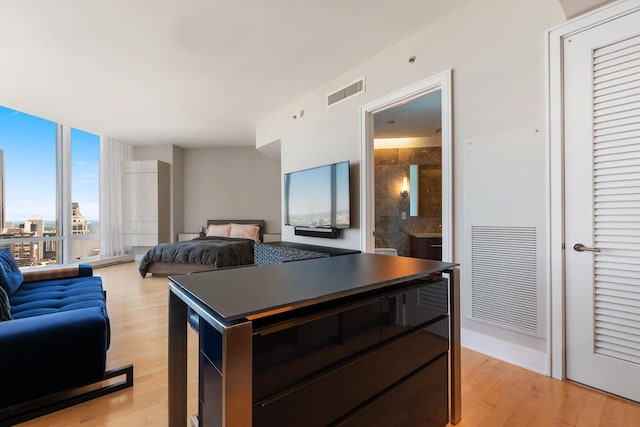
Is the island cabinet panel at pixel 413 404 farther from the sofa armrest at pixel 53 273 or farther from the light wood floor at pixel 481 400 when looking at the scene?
the sofa armrest at pixel 53 273

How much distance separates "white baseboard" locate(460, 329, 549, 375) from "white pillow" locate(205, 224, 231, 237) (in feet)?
17.8

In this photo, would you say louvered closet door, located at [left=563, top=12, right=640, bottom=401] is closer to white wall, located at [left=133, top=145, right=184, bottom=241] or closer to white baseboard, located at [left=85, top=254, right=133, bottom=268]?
white wall, located at [left=133, top=145, right=184, bottom=241]

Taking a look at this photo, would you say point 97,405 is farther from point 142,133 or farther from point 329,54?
point 142,133

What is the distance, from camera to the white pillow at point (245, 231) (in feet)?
21.3

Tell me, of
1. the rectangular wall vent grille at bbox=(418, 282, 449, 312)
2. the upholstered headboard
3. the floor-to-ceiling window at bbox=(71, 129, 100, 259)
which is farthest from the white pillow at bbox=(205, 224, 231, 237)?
the rectangular wall vent grille at bbox=(418, 282, 449, 312)

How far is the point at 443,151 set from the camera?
8.24 ft

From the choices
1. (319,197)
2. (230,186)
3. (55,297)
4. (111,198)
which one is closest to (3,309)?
(55,297)

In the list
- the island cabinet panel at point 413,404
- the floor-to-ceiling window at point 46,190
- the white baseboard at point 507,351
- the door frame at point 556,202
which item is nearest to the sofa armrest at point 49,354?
the island cabinet panel at point 413,404

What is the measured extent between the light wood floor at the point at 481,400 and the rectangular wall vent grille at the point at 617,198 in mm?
347

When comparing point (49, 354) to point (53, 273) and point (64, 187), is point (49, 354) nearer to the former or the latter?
point (53, 273)

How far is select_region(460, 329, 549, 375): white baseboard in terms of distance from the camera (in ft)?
6.52

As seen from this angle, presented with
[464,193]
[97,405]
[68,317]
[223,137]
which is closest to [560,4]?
[464,193]

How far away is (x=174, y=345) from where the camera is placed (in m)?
1.23

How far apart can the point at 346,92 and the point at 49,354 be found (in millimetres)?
3534
